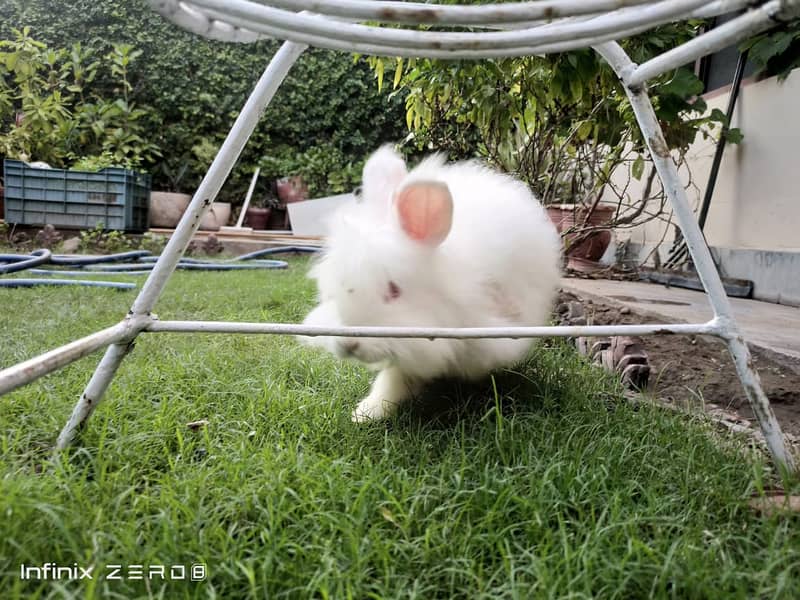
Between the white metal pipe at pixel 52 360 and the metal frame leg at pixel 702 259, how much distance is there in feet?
3.95

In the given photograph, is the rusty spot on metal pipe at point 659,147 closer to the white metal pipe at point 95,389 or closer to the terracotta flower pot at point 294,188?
the white metal pipe at point 95,389

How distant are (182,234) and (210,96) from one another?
28.0 feet

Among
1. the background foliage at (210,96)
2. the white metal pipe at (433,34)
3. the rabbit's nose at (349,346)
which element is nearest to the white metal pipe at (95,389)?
the rabbit's nose at (349,346)

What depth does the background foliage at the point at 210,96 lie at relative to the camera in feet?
27.3

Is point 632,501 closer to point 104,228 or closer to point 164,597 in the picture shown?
point 164,597

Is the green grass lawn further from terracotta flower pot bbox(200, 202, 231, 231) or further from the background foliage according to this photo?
the background foliage

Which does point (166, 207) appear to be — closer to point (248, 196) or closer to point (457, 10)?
point (248, 196)

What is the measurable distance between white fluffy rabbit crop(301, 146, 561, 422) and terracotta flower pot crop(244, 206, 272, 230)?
7.68 m

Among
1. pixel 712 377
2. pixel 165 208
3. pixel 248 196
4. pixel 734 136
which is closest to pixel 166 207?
pixel 165 208

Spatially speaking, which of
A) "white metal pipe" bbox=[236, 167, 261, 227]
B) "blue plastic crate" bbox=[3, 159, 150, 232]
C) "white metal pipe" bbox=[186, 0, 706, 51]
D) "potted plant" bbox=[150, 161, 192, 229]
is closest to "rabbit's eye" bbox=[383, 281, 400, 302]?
"white metal pipe" bbox=[186, 0, 706, 51]

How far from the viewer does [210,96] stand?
29.4 feet

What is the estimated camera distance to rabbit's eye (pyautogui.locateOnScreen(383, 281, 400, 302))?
163 centimetres

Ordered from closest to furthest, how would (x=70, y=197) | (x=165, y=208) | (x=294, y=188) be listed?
(x=70, y=197), (x=165, y=208), (x=294, y=188)

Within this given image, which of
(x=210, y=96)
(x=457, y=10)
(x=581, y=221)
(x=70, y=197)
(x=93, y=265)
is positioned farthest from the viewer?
(x=210, y=96)
